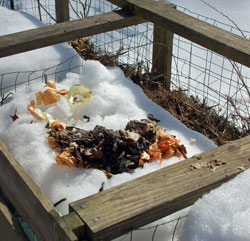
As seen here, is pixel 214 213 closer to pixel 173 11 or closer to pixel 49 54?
pixel 173 11

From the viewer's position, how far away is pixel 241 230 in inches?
56.2

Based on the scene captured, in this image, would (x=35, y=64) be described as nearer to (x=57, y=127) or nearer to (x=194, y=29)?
(x=57, y=127)

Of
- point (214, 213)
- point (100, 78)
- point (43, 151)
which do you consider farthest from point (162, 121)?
point (214, 213)

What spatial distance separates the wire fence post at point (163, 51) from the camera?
11.4 ft

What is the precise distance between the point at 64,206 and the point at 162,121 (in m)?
1.02

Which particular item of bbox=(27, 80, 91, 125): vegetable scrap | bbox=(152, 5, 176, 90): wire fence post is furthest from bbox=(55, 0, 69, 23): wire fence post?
bbox=(27, 80, 91, 125): vegetable scrap

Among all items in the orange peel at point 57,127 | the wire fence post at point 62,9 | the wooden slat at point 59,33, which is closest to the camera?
the orange peel at point 57,127

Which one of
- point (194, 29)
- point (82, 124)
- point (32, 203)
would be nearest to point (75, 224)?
point (32, 203)

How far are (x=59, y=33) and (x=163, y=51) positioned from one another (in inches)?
40.1

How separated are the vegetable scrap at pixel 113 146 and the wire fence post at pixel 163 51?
3.47ft

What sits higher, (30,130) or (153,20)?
(153,20)

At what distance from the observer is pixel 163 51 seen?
3562 mm

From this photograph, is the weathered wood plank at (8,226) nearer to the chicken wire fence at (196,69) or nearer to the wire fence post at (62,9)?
the chicken wire fence at (196,69)

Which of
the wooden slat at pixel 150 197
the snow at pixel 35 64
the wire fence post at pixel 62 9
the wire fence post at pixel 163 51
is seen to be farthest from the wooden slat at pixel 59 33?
the wooden slat at pixel 150 197
